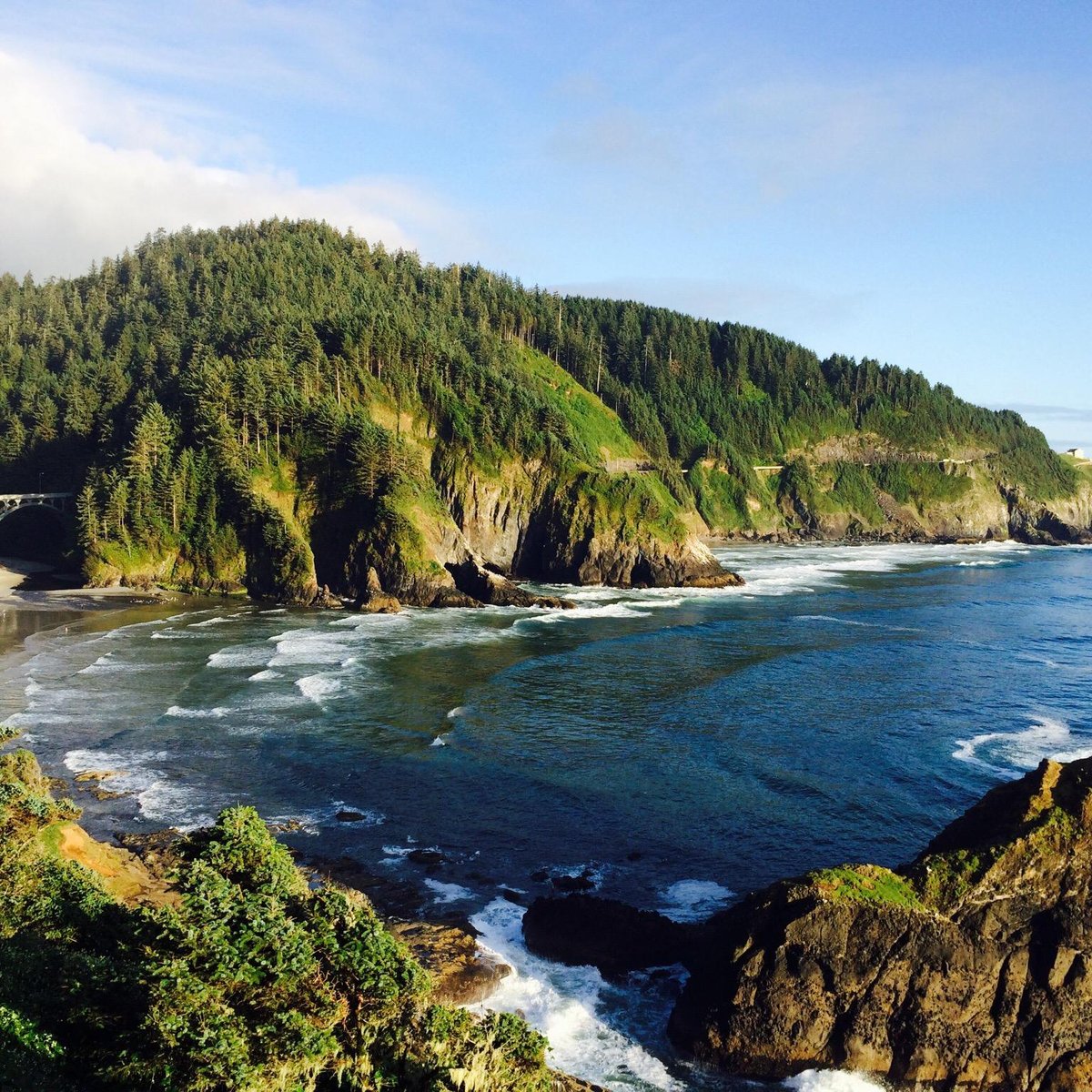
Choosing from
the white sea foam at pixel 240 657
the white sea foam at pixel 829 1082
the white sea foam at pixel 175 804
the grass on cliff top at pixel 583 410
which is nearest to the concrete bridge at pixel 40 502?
the white sea foam at pixel 240 657

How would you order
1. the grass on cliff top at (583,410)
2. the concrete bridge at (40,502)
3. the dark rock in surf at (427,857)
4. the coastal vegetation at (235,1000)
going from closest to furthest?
the coastal vegetation at (235,1000) → the dark rock in surf at (427,857) → the concrete bridge at (40,502) → the grass on cliff top at (583,410)

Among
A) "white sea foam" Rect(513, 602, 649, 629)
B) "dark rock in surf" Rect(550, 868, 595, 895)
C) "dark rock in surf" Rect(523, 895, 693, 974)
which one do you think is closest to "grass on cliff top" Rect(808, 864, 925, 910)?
"dark rock in surf" Rect(523, 895, 693, 974)

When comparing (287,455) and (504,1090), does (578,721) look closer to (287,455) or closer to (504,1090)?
(504,1090)

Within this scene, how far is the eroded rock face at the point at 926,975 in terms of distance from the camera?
23625mm

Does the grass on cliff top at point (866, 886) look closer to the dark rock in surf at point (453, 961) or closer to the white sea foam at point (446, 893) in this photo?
the dark rock in surf at point (453, 961)

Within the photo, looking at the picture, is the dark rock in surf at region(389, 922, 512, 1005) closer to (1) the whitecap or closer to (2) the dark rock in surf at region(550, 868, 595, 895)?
(2) the dark rock in surf at region(550, 868, 595, 895)

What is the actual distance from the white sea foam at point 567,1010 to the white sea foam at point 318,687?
30.3 metres

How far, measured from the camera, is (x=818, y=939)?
2472 centimetres

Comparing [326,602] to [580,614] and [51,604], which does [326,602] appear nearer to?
[51,604]

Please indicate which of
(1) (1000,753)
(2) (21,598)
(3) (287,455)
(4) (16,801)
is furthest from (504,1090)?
(3) (287,455)

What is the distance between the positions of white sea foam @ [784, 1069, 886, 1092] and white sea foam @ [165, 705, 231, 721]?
4124cm

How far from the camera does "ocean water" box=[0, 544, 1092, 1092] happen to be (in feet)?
114

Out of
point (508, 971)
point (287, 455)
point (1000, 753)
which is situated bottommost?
point (508, 971)

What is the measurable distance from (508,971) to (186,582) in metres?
85.4
